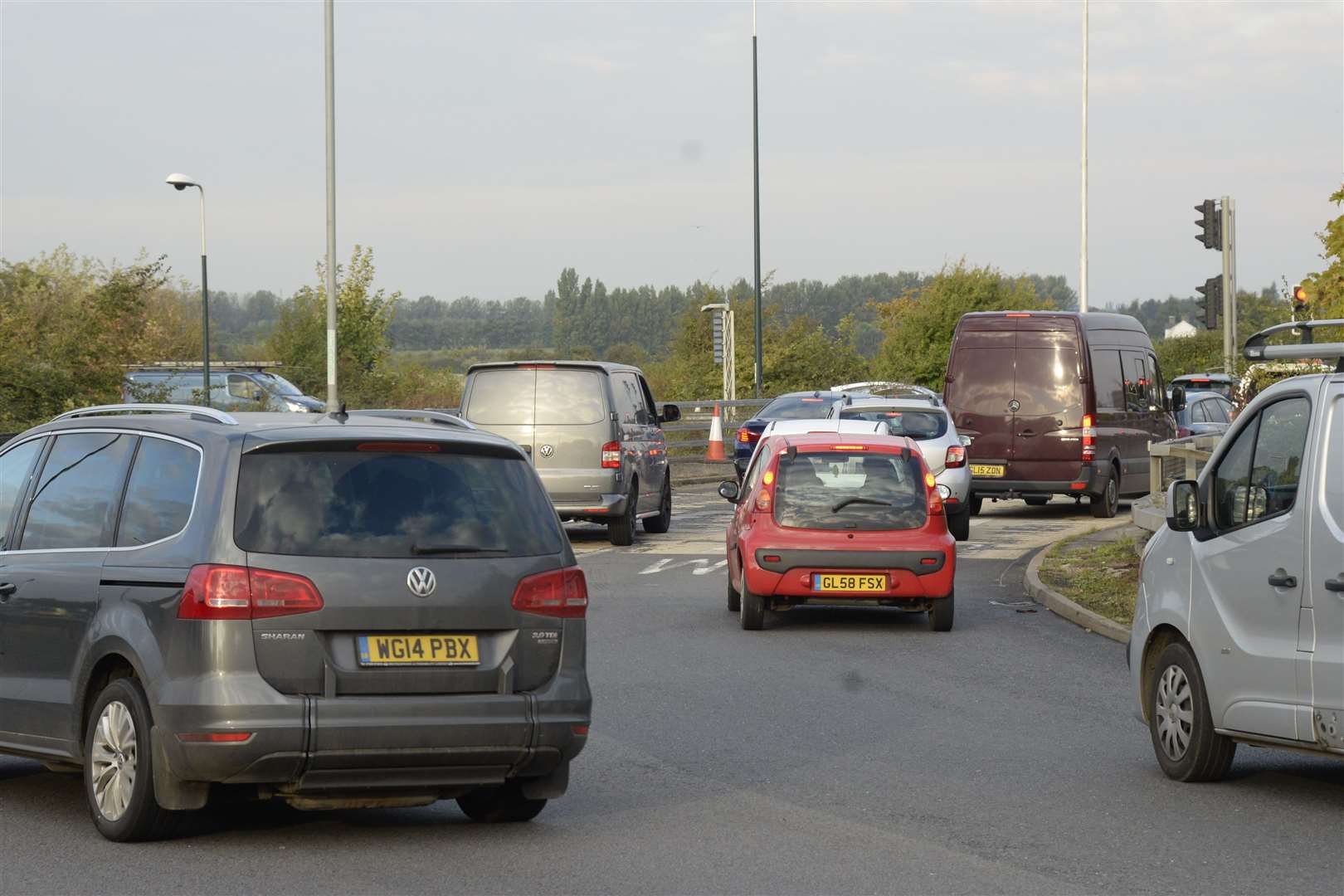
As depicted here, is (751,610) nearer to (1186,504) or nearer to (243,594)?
(1186,504)

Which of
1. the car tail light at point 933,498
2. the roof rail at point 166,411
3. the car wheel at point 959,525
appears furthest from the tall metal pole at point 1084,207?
the roof rail at point 166,411

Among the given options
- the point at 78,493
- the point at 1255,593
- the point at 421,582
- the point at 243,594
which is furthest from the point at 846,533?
the point at 243,594

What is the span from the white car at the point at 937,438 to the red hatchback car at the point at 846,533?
796 centimetres

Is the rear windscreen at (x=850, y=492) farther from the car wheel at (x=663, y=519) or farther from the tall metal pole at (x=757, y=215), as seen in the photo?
the tall metal pole at (x=757, y=215)

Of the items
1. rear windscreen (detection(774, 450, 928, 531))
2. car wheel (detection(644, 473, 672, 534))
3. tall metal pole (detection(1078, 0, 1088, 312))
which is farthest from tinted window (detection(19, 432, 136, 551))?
tall metal pole (detection(1078, 0, 1088, 312))

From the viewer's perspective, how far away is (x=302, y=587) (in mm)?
6746

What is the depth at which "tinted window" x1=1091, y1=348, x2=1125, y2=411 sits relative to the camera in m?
26.1

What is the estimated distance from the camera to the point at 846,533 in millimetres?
14422

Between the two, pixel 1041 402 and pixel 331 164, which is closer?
pixel 1041 402

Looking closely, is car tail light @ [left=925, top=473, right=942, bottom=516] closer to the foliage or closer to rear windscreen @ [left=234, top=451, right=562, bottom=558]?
rear windscreen @ [left=234, top=451, right=562, bottom=558]

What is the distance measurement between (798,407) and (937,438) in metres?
6.98

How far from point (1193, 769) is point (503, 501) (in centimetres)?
335

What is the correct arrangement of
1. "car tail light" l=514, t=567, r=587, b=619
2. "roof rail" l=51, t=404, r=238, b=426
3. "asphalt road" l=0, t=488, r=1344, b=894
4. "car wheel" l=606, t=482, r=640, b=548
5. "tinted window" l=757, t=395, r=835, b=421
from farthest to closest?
"tinted window" l=757, t=395, r=835, b=421
"car wheel" l=606, t=482, r=640, b=548
"roof rail" l=51, t=404, r=238, b=426
"car tail light" l=514, t=567, r=587, b=619
"asphalt road" l=0, t=488, r=1344, b=894

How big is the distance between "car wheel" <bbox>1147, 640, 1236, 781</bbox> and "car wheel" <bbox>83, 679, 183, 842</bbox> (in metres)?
4.34
